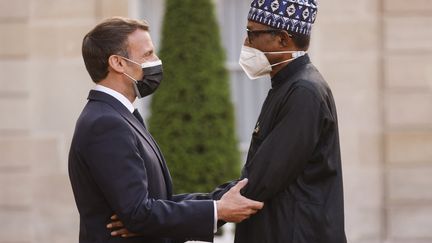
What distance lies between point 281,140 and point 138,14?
479 cm

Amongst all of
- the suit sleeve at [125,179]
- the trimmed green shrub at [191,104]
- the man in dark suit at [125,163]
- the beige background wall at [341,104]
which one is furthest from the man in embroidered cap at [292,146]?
the beige background wall at [341,104]

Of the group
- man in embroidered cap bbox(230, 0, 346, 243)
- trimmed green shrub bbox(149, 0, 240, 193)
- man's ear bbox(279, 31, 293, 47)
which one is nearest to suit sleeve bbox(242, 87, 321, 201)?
man in embroidered cap bbox(230, 0, 346, 243)

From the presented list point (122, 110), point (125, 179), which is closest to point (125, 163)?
point (125, 179)

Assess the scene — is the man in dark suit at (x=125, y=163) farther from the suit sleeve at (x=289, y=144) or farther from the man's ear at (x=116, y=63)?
the suit sleeve at (x=289, y=144)

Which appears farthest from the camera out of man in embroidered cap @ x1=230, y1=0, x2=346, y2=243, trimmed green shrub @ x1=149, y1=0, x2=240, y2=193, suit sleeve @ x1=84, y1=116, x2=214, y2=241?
trimmed green shrub @ x1=149, y1=0, x2=240, y2=193

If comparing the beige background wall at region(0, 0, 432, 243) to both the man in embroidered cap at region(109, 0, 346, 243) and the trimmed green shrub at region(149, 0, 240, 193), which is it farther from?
the man in embroidered cap at region(109, 0, 346, 243)

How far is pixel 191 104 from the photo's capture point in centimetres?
851

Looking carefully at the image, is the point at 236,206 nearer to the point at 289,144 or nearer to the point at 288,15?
the point at 289,144

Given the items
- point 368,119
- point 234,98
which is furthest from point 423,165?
point 234,98

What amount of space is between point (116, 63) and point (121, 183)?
1.84 ft

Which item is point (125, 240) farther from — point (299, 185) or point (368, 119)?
point (368, 119)

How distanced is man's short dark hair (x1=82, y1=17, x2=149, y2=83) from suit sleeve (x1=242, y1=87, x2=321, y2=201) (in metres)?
0.75

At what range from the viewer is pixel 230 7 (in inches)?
355

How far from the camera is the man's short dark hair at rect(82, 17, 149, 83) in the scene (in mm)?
4402
